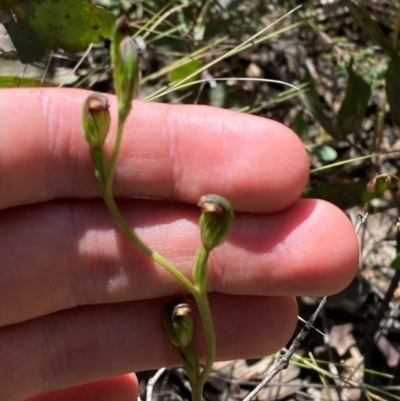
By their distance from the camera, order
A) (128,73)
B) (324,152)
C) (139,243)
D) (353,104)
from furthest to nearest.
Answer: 1. (324,152)
2. (353,104)
3. (139,243)
4. (128,73)

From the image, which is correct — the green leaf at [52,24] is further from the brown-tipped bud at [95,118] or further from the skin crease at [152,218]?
the brown-tipped bud at [95,118]

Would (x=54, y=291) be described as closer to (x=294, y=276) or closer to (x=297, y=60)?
(x=294, y=276)

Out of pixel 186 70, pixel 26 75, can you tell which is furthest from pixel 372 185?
pixel 26 75

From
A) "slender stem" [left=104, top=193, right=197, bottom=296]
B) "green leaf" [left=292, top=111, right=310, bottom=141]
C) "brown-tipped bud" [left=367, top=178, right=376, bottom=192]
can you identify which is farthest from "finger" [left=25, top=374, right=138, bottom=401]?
"green leaf" [left=292, top=111, right=310, bottom=141]

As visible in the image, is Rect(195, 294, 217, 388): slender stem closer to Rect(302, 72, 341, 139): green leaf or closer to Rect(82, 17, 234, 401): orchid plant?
Rect(82, 17, 234, 401): orchid plant

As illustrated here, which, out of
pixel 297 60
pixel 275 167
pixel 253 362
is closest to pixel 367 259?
pixel 253 362

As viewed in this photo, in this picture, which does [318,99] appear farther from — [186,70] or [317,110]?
[186,70]

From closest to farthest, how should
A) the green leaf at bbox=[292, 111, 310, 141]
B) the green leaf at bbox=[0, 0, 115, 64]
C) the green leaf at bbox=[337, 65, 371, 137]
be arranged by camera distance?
the green leaf at bbox=[0, 0, 115, 64] → the green leaf at bbox=[337, 65, 371, 137] → the green leaf at bbox=[292, 111, 310, 141]
